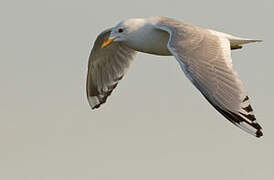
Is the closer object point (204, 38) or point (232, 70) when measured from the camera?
point (232, 70)

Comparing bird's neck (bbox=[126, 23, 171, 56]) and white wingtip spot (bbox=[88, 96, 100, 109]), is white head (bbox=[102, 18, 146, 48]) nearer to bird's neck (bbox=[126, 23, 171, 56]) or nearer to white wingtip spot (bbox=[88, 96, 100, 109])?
bird's neck (bbox=[126, 23, 171, 56])

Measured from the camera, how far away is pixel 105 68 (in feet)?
51.7

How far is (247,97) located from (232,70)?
→ 1.94 ft

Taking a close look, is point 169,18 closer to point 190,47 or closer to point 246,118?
point 190,47

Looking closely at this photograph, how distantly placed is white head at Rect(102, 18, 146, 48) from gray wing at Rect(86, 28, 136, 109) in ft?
4.11

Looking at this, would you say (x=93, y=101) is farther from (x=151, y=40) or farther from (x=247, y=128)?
(x=247, y=128)

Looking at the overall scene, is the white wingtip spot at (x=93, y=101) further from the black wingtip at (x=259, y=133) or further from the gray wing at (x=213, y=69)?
the black wingtip at (x=259, y=133)

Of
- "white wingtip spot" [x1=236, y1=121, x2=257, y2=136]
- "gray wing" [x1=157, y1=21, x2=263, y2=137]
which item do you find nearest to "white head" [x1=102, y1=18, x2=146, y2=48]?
"gray wing" [x1=157, y1=21, x2=263, y2=137]

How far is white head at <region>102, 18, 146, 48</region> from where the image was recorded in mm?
13958

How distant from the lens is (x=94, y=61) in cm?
1577

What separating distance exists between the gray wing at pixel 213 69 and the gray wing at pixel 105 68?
2363mm

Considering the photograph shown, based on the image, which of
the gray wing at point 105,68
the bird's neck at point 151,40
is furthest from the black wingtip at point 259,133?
the gray wing at point 105,68

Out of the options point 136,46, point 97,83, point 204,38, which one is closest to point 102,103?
point 97,83

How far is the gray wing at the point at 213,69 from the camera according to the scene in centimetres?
1141
